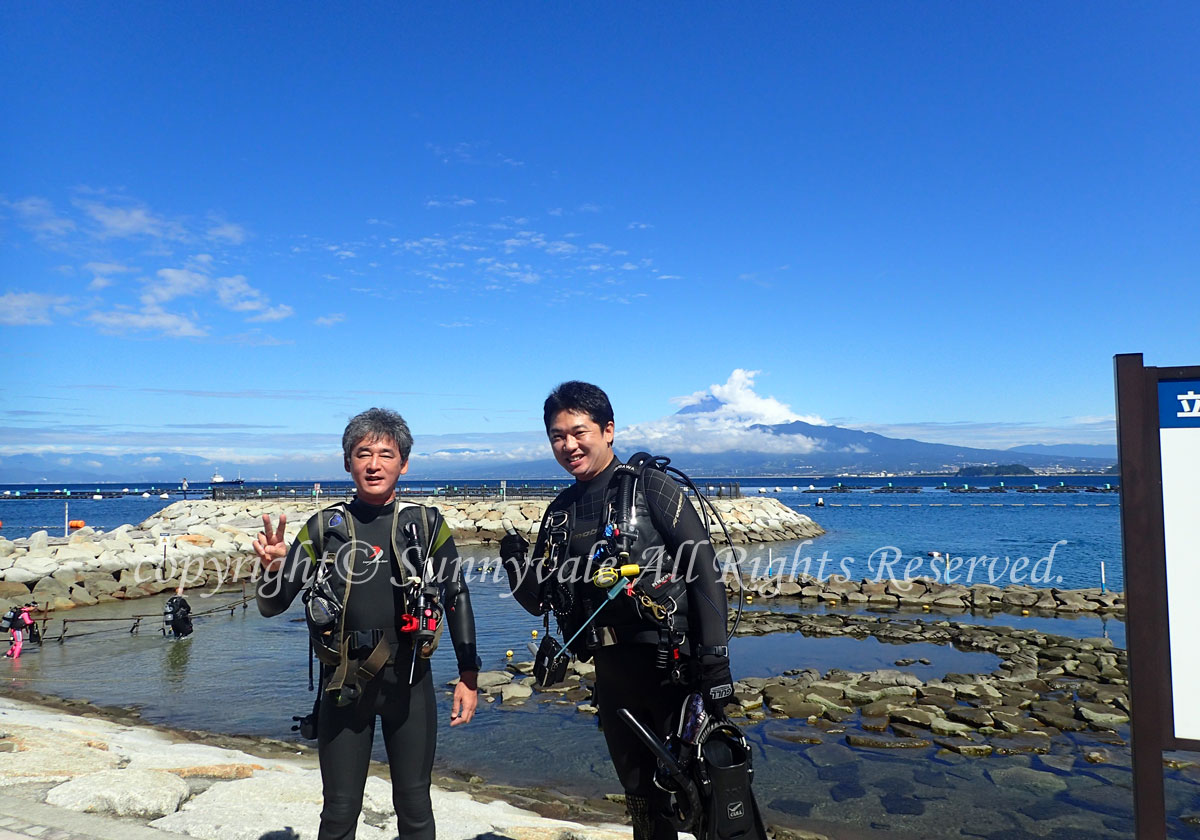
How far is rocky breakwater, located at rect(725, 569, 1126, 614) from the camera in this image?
19641 millimetres

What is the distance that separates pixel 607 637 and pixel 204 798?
3.28 metres

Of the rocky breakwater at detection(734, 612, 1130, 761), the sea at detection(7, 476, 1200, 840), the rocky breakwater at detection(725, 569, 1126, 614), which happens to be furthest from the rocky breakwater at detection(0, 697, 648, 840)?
the rocky breakwater at detection(725, 569, 1126, 614)

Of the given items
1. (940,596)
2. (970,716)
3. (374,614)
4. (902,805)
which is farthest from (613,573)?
(940,596)

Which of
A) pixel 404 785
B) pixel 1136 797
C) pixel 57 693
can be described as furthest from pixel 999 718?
pixel 57 693

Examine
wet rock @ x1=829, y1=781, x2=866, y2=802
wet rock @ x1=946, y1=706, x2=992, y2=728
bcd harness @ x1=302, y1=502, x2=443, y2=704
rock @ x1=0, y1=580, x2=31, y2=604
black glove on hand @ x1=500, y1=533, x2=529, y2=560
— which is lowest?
wet rock @ x1=946, y1=706, x2=992, y2=728

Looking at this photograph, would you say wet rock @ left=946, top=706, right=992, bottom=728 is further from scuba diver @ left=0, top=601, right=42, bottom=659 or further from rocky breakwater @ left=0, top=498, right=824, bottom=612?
scuba diver @ left=0, top=601, right=42, bottom=659

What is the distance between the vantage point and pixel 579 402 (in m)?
3.38

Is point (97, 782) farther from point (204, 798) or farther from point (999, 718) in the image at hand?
point (999, 718)

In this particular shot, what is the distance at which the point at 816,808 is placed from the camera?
7062 millimetres

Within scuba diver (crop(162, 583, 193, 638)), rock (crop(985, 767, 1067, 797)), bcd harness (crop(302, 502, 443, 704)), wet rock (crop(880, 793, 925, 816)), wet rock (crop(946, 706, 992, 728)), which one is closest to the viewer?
bcd harness (crop(302, 502, 443, 704))

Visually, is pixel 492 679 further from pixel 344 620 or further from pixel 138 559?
pixel 138 559

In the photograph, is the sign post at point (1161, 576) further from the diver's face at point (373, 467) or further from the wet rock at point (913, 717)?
the wet rock at point (913, 717)

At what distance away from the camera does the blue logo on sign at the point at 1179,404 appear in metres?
2.87

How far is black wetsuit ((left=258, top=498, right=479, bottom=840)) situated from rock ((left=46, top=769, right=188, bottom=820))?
6.78 ft
